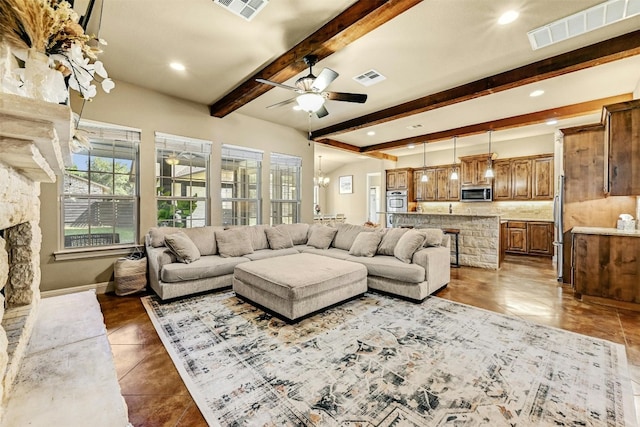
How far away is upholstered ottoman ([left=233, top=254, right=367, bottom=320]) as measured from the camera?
2699 mm

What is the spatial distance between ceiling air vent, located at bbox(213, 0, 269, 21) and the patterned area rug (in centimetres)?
293

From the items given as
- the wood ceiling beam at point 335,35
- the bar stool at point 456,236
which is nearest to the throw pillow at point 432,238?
the bar stool at point 456,236

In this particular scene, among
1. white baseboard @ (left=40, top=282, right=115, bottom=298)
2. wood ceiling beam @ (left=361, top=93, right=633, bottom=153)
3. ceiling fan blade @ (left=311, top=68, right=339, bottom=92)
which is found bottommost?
white baseboard @ (left=40, top=282, right=115, bottom=298)

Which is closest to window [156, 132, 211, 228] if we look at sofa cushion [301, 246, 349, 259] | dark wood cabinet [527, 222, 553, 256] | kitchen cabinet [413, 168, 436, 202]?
sofa cushion [301, 246, 349, 259]

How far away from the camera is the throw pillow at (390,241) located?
392 cm

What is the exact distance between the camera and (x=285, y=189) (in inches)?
241

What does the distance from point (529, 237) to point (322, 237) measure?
5.45 metres

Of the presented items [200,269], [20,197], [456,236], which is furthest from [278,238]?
[456,236]

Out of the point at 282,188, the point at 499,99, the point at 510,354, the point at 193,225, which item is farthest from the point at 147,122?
the point at 499,99

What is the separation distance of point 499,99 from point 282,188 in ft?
14.2

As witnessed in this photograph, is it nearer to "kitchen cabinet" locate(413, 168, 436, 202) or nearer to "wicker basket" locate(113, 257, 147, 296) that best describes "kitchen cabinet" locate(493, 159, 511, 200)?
"kitchen cabinet" locate(413, 168, 436, 202)

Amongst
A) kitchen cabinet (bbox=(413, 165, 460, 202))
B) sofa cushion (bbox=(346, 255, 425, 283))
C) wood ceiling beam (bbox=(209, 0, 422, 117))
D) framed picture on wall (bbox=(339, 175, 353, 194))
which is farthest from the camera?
framed picture on wall (bbox=(339, 175, 353, 194))

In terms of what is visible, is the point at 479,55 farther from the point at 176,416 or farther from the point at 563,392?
the point at 176,416

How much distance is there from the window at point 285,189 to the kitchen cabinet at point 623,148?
497cm
